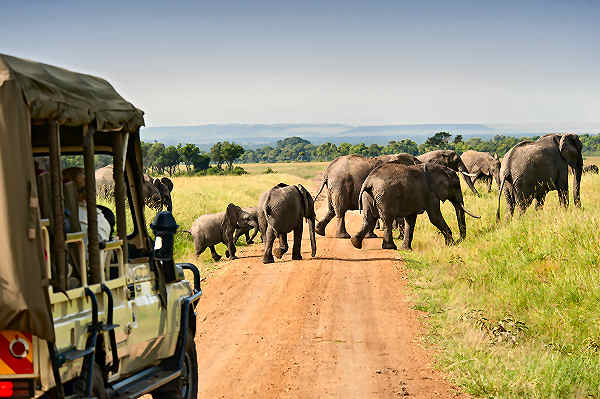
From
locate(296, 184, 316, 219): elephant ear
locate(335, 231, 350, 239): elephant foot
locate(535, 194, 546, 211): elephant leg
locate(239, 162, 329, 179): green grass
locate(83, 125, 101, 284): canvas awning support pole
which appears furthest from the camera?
locate(239, 162, 329, 179): green grass

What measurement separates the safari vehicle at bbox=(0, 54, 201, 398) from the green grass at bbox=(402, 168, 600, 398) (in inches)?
141

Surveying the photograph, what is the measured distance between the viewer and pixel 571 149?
22.0 metres

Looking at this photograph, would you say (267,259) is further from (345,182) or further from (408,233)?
(345,182)

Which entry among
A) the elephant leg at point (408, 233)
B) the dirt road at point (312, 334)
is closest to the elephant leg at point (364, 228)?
the elephant leg at point (408, 233)

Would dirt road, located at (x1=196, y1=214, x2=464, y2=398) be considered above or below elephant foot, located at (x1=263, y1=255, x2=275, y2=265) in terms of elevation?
above

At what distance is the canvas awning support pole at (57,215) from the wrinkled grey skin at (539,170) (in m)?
18.1

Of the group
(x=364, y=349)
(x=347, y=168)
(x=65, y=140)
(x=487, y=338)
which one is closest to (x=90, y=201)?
(x=65, y=140)

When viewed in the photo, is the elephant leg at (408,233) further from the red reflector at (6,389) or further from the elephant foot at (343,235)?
the red reflector at (6,389)

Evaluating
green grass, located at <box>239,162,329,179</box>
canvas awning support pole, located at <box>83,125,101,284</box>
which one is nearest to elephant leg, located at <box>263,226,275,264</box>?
canvas awning support pole, located at <box>83,125,101,284</box>

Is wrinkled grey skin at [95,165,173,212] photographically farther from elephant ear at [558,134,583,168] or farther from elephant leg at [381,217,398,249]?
elephant ear at [558,134,583,168]

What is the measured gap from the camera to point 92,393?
5.20 meters

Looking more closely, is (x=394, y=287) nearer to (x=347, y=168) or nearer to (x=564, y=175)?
(x=347, y=168)

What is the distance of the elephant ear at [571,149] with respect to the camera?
71.6 ft

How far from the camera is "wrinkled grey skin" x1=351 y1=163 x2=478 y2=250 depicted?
18.2 metres
